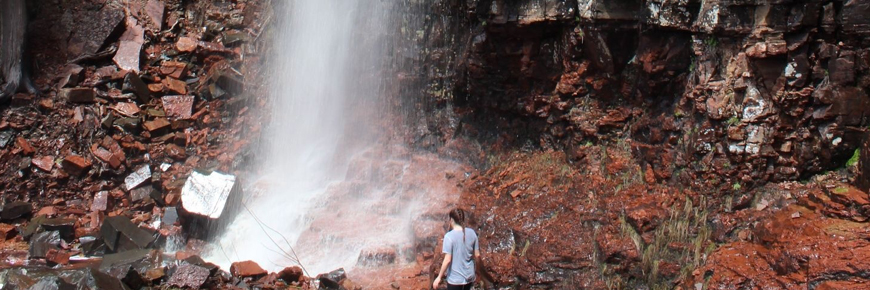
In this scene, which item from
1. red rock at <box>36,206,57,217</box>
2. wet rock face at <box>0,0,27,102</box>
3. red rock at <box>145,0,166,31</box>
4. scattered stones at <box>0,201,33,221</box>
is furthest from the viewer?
red rock at <box>145,0,166,31</box>

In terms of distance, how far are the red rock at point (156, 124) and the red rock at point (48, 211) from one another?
2057mm

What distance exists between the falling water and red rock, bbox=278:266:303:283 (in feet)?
9.64

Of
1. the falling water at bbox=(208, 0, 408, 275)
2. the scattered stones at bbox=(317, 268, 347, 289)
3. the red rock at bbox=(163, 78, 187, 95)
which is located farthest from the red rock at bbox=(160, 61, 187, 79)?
the scattered stones at bbox=(317, 268, 347, 289)

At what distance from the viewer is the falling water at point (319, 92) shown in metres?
12.9

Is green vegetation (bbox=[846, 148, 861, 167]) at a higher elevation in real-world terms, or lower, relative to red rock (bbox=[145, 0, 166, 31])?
lower

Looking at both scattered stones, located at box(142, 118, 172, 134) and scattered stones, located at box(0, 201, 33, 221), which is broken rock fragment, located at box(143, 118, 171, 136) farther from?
scattered stones, located at box(0, 201, 33, 221)

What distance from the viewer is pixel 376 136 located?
13.3m

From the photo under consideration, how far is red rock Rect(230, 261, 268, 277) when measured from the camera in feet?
30.0

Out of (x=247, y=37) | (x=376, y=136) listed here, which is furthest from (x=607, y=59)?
(x=247, y=37)

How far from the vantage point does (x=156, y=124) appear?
1264cm

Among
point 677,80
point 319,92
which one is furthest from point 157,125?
point 677,80

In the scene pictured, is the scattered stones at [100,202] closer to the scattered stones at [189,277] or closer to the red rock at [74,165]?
the red rock at [74,165]

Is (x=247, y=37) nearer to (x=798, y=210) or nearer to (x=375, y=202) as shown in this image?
(x=375, y=202)

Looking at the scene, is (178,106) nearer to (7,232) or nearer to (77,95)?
(77,95)
